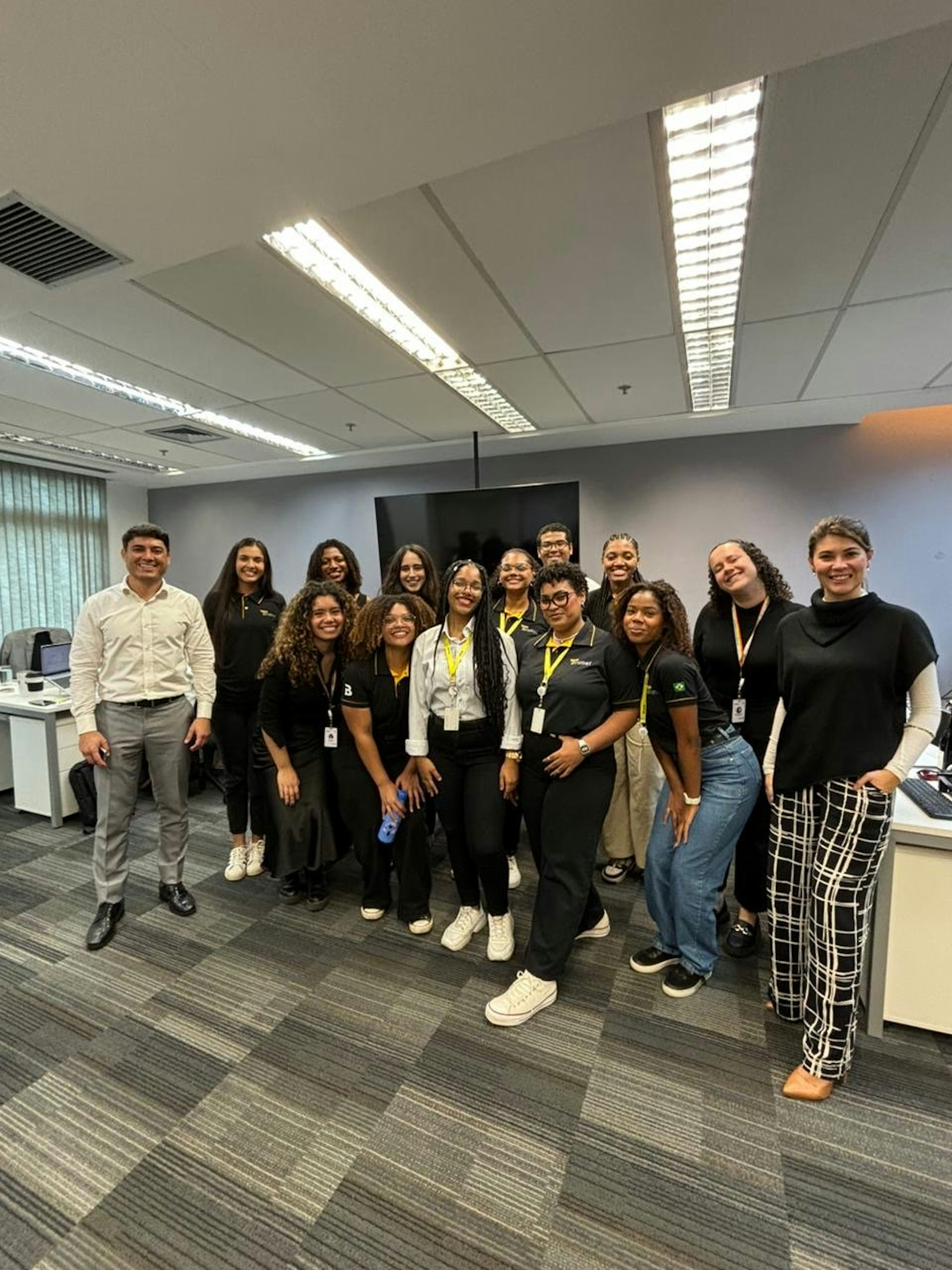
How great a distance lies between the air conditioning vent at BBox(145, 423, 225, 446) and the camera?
439cm

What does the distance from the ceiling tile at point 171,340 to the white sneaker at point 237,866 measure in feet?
8.49

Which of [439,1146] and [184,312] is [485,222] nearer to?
[184,312]

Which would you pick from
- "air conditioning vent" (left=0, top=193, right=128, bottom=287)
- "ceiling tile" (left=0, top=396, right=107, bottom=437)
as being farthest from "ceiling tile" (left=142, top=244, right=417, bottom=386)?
"ceiling tile" (left=0, top=396, right=107, bottom=437)

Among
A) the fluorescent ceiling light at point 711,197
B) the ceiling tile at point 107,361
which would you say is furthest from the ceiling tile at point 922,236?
the ceiling tile at point 107,361

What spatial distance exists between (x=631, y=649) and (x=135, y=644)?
200cm

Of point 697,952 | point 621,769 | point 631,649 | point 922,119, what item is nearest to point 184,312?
point 631,649

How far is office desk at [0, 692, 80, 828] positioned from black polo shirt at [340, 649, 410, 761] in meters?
2.28

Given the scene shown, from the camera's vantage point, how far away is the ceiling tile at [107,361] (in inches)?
105

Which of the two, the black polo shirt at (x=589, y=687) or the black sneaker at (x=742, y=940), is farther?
the black sneaker at (x=742, y=940)

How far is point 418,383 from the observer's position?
342 cm

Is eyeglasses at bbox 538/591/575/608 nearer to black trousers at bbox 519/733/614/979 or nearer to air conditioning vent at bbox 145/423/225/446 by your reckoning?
black trousers at bbox 519/733/614/979

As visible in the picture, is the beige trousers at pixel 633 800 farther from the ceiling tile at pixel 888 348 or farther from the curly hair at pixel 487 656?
the ceiling tile at pixel 888 348

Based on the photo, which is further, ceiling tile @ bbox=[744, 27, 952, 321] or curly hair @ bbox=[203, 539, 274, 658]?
curly hair @ bbox=[203, 539, 274, 658]

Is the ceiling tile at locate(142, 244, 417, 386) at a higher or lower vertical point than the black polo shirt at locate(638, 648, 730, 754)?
higher
